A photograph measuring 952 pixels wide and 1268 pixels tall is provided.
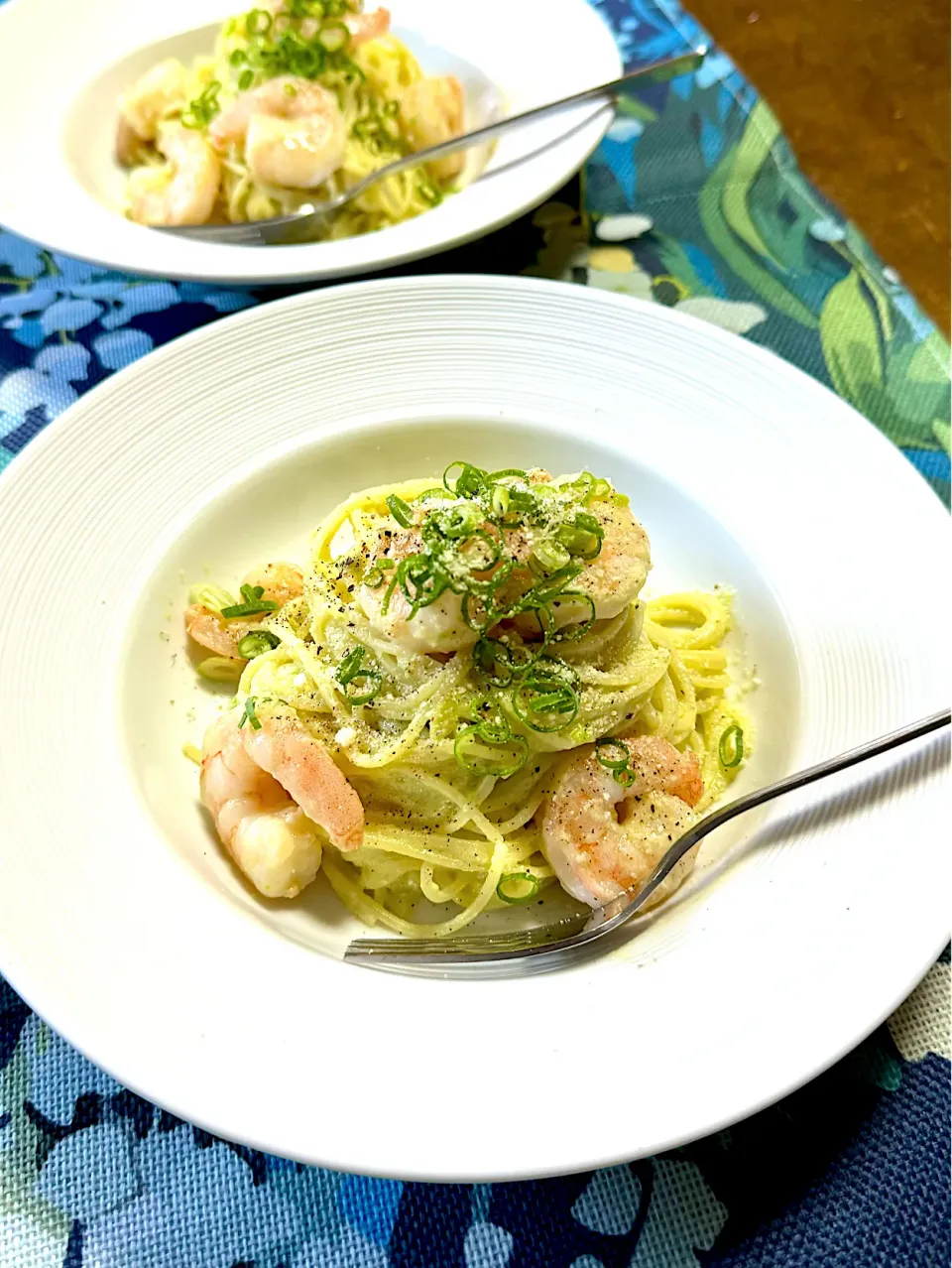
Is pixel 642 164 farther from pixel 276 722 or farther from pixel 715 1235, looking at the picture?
pixel 715 1235

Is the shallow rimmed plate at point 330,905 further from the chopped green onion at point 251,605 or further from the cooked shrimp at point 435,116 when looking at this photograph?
the cooked shrimp at point 435,116

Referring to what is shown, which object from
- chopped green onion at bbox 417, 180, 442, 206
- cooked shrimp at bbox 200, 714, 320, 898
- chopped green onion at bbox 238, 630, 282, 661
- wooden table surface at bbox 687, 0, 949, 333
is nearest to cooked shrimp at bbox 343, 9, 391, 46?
chopped green onion at bbox 417, 180, 442, 206

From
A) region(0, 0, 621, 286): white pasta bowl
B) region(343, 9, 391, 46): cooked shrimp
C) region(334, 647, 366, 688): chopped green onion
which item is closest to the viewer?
region(334, 647, 366, 688): chopped green onion

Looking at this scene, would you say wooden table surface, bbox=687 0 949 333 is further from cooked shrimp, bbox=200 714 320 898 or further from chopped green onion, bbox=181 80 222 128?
cooked shrimp, bbox=200 714 320 898

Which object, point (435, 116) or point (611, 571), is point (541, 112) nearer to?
point (435, 116)

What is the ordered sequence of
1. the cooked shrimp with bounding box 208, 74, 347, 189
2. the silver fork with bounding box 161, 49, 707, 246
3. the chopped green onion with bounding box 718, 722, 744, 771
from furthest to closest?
1. the cooked shrimp with bounding box 208, 74, 347, 189
2. the silver fork with bounding box 161, 49, 707, 246
3. the chopped green onion with bounding box 718, 722, 744, 771

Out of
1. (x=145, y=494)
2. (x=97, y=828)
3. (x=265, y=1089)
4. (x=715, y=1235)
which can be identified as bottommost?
(x=715, y=1235)

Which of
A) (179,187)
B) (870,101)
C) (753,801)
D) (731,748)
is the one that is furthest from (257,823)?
(870,101)

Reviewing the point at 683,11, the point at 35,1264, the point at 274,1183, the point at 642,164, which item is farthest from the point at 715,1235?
the point at 683,11
